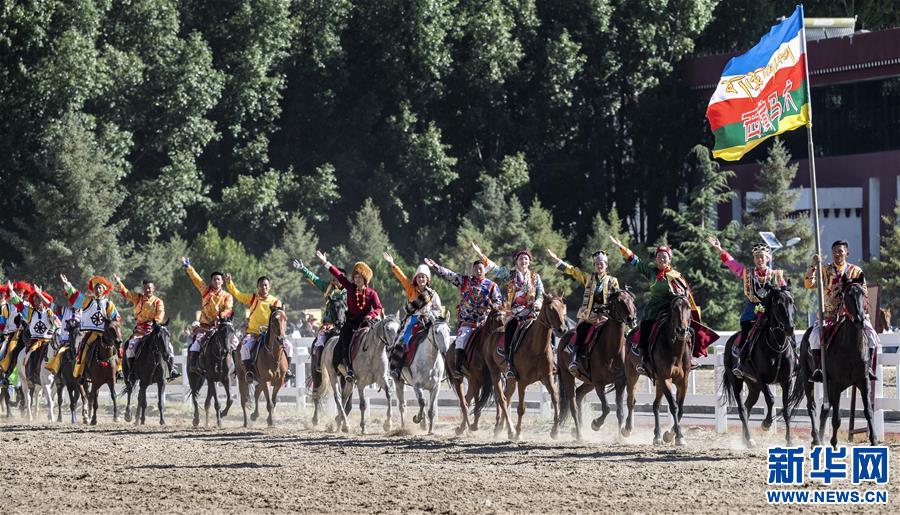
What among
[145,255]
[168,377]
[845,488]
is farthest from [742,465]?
[145,255]

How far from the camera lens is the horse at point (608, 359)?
22.1m

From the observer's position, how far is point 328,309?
89.0 ft

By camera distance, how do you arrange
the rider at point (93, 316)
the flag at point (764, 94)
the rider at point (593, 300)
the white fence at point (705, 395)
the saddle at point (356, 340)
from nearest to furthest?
the flag at point (764, 94)
the white fence at point (705, 395)
the rider at point (593, 300)
the saddle at point (356, 340)
the rider at point (93, 316)

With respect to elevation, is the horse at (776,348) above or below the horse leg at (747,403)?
above

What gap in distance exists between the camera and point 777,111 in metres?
20.9

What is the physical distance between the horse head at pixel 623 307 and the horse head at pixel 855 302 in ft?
11.6

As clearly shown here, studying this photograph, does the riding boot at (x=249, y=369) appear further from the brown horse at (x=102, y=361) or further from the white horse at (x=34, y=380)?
the white horse at (x=34, y=380)

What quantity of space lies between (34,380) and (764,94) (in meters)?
17.6

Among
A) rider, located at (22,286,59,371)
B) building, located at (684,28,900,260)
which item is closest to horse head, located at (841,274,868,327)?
rider, located at (22,286,59,371)

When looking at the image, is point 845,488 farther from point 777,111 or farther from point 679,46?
point 679,46

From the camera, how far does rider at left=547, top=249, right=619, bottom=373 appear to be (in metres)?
22.8

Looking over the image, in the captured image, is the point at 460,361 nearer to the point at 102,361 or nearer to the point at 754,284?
the point at 754,284

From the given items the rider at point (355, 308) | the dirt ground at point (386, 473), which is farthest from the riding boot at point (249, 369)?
the dirt ground at point (386, 473)

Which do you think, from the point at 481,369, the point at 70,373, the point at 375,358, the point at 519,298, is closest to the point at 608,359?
the point at 519,298
